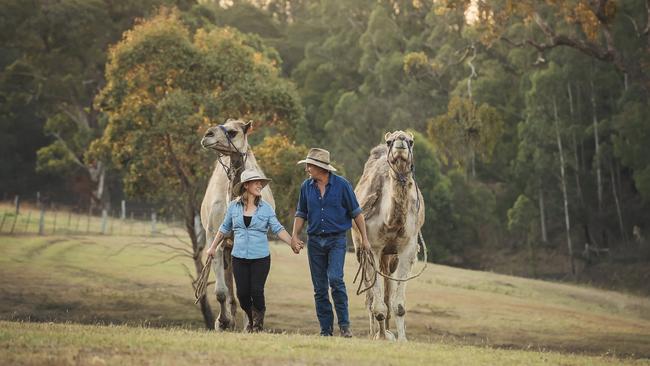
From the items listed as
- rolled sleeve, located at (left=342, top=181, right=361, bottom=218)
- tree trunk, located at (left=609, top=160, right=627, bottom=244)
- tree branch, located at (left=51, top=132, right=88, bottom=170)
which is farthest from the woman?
tree branch, located at (left=51, top=132, right=88, bottom=170)

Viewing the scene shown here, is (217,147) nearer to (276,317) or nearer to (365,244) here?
(365,244)

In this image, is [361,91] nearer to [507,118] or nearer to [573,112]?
[507,118]

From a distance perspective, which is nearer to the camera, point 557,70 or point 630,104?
point 630,104

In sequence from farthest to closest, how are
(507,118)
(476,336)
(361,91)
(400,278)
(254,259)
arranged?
(361,91), (507,118), (476,336), (400,278), (254,259)

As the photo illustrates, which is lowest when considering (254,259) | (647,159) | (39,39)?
(254,259)

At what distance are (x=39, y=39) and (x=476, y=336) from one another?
34.2 meters

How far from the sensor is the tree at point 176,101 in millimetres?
27156

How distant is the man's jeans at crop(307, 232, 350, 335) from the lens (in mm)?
12953

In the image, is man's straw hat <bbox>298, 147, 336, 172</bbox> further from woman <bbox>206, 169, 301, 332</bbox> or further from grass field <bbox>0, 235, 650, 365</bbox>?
grass field <bbox>0, 235, 650, 365</bbox>

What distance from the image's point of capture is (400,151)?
1341 centimetres

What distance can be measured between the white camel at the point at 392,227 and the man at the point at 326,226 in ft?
3.47

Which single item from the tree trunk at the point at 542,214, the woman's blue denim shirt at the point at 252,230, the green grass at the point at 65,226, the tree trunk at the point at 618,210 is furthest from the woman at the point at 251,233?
the tree trunk at the point at 542,214

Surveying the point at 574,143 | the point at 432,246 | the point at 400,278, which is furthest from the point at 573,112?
the point at 400,278

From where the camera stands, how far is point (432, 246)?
5762cm
